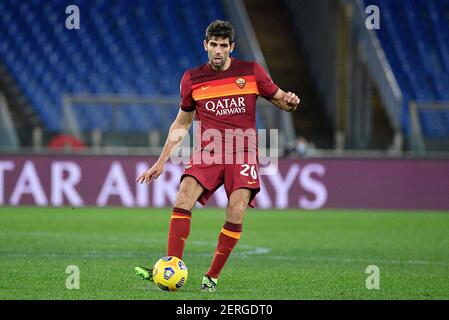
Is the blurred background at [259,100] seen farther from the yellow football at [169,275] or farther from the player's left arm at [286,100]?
the yellow football at [169,275]

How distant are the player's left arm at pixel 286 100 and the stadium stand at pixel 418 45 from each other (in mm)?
15889

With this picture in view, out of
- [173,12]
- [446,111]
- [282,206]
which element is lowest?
[282,206]

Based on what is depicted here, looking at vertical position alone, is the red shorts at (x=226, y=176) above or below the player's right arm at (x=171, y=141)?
below

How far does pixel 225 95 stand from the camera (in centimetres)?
845

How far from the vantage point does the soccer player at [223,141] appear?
27.3 feet

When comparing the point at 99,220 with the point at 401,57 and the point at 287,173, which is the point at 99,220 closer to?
the point at 287,173

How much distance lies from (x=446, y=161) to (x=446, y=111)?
54.7 inches

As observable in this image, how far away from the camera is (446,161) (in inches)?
794

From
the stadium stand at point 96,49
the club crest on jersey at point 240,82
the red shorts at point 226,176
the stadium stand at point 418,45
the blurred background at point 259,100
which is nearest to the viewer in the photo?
the red shorts at point 226,176

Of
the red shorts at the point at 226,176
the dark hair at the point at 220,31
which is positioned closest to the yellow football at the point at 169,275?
the red shorts at the point at 226,176

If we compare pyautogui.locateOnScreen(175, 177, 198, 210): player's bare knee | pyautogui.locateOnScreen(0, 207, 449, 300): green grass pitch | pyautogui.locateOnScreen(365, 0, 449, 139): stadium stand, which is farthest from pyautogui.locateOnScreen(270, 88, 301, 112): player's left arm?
pyautogui.locateOnScreen(365, 0, 449, 139): stadium stand

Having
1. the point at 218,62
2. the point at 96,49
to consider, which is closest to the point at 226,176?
the point at 218,62

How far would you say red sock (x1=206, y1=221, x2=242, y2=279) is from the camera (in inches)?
326

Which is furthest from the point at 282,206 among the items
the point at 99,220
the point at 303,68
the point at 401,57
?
the point at 303,68
